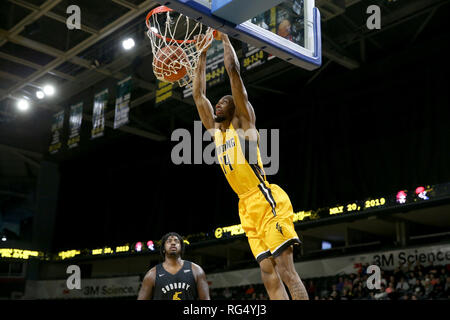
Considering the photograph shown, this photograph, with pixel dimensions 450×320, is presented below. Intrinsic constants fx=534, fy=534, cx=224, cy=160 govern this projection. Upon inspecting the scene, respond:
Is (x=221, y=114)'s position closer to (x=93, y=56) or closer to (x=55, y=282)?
(x=93, y=56)

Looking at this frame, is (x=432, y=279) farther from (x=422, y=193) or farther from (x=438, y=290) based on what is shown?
(x=422, y=193)

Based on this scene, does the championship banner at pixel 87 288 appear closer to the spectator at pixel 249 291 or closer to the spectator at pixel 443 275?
the spectator at pixel 249 291

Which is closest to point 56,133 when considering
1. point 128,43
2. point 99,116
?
point 99,116

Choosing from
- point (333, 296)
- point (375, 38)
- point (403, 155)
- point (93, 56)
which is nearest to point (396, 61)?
point (375, 38)

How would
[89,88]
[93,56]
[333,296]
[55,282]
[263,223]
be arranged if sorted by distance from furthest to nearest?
[55,282]
[89,88]
[93,56]
[333,296]
[263,223]

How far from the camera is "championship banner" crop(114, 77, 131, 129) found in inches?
538

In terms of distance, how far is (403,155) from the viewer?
1260 centimetres

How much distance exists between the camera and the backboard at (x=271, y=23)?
420cm

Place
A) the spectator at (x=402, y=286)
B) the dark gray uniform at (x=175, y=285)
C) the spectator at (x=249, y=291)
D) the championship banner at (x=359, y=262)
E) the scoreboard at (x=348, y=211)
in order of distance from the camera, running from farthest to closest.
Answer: the spectator at (x=249, y=291) < the championship banner at (x=359, y=262) < the scoreboard at (x=348, y=211) < the spectator at (x=402, y=286) < the dark gray uniform at (x=175, y=285)

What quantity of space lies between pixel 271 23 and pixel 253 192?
61.9 inches

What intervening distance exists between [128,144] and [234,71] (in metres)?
15.4

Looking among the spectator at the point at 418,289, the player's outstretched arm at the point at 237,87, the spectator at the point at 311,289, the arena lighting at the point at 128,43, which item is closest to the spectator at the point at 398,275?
the spectator at the point at 418,289

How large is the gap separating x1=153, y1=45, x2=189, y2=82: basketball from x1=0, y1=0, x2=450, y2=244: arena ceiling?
547 cm

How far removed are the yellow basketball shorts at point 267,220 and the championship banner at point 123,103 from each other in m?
9.27
